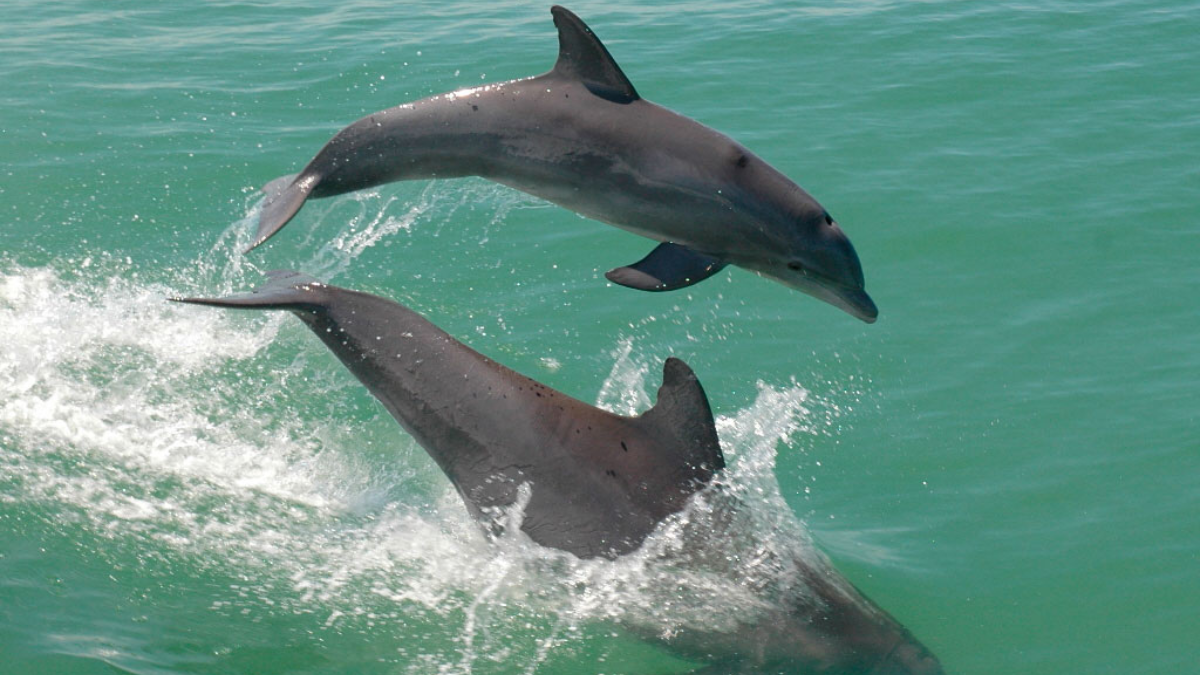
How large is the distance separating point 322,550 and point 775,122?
11.4 meters

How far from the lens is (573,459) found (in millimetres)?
8078

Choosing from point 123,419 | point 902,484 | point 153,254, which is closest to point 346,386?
point 123,419

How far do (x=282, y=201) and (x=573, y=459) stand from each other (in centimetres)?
251

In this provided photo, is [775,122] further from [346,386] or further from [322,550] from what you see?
[322,550]

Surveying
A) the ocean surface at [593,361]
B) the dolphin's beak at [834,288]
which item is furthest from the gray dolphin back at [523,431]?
the dolphin's beak at [834,288]

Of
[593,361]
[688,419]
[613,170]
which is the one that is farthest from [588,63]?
[593,361]

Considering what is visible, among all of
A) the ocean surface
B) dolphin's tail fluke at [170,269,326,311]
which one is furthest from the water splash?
dolphin's tail fluke at [170,269,326,311]

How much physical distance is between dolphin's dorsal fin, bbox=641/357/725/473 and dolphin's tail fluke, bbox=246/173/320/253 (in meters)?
2.55

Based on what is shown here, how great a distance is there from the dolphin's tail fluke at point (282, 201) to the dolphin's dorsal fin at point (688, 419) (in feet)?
8.36

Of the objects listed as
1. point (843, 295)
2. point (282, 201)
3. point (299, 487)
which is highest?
point (843, 295)

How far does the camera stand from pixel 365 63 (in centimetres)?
2155

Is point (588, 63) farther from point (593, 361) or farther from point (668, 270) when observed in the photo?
point (593, 361)

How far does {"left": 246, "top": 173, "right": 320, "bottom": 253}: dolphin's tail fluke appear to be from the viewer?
8.07 meters

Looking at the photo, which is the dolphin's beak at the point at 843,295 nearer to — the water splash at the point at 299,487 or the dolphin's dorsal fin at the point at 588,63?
the water splash at the point at 299,487
